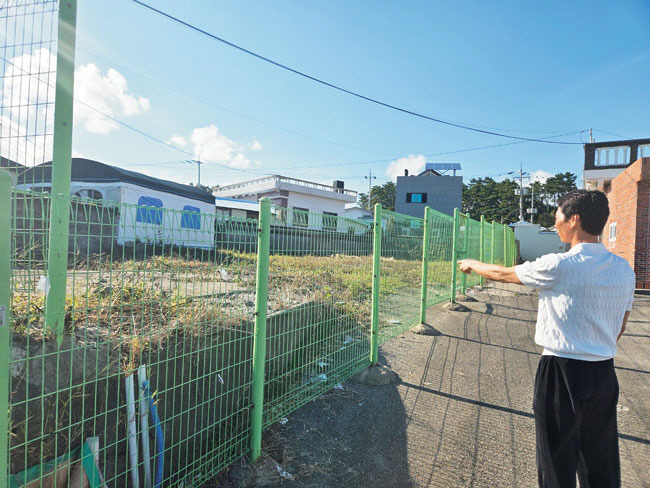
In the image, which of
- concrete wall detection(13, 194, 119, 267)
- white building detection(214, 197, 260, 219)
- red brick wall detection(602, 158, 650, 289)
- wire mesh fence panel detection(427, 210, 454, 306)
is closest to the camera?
concrete wall detection(13, 194, 119, 267)

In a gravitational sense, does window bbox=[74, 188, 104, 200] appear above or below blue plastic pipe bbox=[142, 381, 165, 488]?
above

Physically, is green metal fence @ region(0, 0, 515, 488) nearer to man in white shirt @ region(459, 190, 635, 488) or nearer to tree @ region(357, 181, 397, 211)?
man in white shirt @ region(459, 190, 635, 488)

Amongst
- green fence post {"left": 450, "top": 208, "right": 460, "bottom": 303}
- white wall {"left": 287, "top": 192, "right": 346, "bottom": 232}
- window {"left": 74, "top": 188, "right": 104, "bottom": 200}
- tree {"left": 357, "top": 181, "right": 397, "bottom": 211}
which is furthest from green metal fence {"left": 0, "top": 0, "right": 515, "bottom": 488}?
tree {"left": 357, "top": 181, "right": 397, "bottom": 211}

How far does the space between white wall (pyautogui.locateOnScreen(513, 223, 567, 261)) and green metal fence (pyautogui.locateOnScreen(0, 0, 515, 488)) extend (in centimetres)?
2472

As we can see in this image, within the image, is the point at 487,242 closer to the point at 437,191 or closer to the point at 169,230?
the point at 169,230

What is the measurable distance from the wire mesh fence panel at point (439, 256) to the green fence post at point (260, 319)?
3809mm

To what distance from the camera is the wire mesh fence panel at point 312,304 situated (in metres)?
2.87

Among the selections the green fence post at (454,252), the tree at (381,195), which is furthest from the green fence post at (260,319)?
the tree at (381,195)

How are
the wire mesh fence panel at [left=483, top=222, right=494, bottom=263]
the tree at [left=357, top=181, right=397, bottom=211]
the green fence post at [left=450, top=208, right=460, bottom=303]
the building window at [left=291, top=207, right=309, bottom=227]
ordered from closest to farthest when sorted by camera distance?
the building window at [left=291, top=207, right=309, bottom=227]
the green fence post at [left=450, top=208, right=460, bottom=303]
the wire mesh fence panel at [left=483, top=222, right=494, bottom=263]
the tree at [left=357, top=181, right=397, bottom=211]

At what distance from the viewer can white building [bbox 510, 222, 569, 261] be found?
2439 cm

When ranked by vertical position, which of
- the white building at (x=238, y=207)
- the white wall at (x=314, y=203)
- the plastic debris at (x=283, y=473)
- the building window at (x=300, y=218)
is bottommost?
the plastic debris at (x=283, y=473)

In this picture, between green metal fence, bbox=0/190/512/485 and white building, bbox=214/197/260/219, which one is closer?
green metal fence, bbox=0/190/512/485

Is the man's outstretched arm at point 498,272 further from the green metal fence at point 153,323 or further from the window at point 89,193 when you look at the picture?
the window at point 89,193

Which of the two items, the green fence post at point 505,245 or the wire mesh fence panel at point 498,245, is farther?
the green fence post at point 505,245
